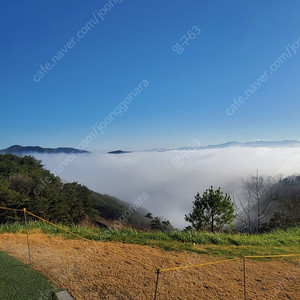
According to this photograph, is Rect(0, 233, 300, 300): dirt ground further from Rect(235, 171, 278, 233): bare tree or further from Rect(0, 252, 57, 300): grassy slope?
Rect(235, 171, 278, 233): bare tree

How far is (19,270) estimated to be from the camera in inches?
245

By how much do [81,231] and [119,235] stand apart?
1816 millimetres

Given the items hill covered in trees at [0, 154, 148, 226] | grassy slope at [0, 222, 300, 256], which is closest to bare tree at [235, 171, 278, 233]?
grassy slope at [0, 222, 300, 256]

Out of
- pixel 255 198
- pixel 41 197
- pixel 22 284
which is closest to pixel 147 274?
pixel 22 284

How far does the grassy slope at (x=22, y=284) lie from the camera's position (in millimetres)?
5004

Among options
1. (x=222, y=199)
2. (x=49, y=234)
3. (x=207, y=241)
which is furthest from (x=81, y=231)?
(x=222, y=199)

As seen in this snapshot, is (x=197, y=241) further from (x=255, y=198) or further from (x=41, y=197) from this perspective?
(x=41, y=197)

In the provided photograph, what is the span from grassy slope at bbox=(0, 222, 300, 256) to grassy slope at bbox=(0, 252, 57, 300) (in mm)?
3566

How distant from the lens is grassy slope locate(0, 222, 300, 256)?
898 centimetres

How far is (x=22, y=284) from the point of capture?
5.47 metres

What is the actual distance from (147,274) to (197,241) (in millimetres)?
4184

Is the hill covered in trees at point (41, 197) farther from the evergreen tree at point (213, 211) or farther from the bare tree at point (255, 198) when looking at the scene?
the bare tree at point (255, 198)

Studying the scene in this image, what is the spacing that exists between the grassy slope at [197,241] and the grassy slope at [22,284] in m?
3.57

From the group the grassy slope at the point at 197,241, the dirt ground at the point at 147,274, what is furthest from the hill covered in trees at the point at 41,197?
the dirt ground at the point at 147,274
